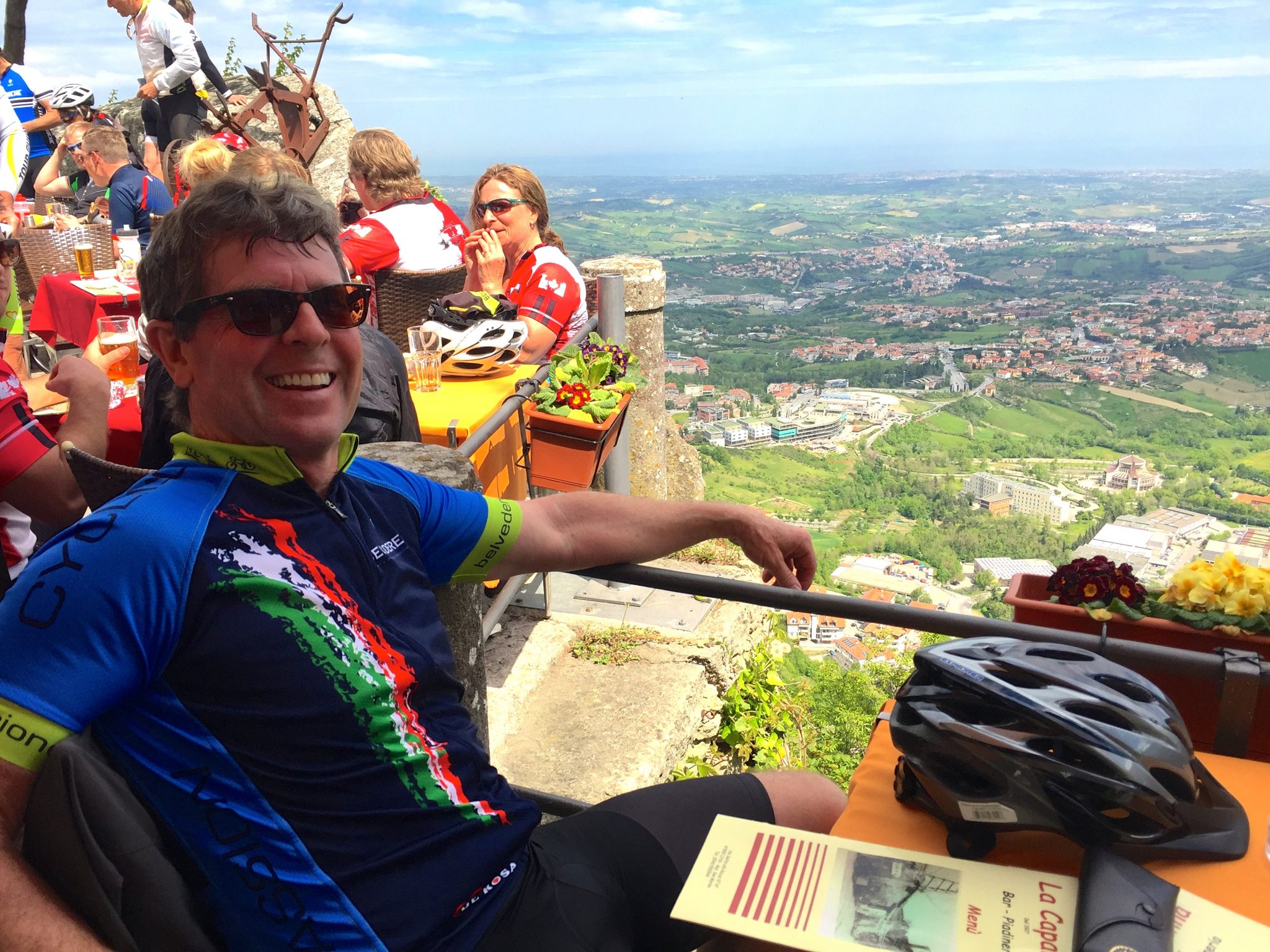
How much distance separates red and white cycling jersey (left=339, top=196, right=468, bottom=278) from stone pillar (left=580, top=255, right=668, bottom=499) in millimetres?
1205

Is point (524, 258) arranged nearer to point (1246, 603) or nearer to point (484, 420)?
point (484, 420)

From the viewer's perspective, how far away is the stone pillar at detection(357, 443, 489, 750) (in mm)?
2229

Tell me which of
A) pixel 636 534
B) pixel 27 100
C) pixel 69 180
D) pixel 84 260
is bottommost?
pixel 636 534

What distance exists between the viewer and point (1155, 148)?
126 m

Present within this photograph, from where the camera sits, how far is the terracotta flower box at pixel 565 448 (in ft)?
16.3

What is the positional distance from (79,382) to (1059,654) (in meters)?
2.90

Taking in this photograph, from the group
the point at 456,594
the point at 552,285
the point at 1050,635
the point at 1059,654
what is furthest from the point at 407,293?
the point at 1059,654

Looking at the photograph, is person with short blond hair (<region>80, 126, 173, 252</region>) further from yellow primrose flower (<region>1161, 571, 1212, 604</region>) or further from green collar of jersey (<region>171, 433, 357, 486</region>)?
yellow primrose flower (<region>1161, 571, 1212, 604</region>)

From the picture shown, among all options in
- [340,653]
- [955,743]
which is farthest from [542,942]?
[955,743]

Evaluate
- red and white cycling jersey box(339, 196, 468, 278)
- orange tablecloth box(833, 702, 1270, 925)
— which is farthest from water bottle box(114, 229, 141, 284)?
orange tablecloth box(833, 702, 1270, 925)

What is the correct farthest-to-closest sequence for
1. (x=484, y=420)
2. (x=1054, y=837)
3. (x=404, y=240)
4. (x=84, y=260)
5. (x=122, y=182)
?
(x=122, y=182)
(x=84, y=260)
(x=404, y=240)
(x=484, y=420)
(x=1054, y=837)

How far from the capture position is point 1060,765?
135 cm

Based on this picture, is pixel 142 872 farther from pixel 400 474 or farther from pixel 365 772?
pixel 400 474

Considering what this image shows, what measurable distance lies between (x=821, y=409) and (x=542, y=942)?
30.2 meters
